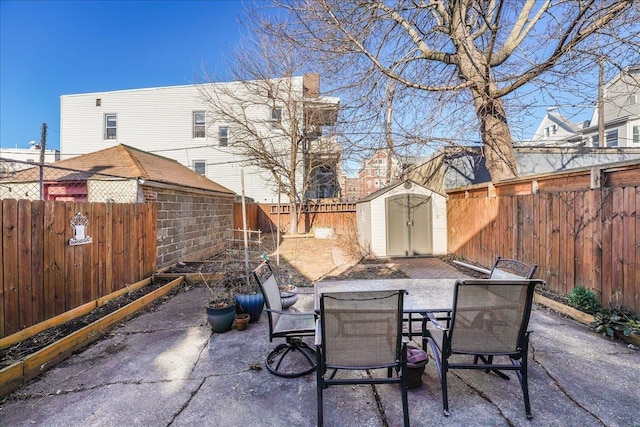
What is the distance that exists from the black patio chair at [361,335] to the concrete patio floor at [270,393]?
1.47 ft

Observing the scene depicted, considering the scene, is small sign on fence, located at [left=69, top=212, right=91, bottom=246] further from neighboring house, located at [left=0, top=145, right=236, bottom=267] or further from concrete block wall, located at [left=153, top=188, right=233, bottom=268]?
concrete block wall, located at [left=153, top=188, right=233, bottom=268]

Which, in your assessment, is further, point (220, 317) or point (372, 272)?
point (372, 272)

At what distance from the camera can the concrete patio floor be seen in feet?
6.88

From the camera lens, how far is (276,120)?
14297 mm

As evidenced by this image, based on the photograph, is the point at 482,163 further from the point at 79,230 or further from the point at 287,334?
the point at 79,230

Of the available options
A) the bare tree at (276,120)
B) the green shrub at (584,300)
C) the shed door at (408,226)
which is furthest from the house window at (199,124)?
the green shrub at (584,300)

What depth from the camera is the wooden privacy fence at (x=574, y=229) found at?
3.51 meters

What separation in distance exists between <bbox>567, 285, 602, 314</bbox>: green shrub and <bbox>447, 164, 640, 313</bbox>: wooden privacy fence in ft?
0.26

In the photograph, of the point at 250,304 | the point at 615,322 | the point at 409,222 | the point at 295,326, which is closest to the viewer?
the point at 295,326

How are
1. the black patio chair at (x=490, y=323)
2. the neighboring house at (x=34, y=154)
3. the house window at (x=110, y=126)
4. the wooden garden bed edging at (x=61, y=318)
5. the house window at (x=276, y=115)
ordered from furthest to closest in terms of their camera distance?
the neighboring house at (x=34, y=154), the house window at (x=110, y=126), the house window at (x=276, y=115), the wooden garden bed edging at (x=61, y=318), the black patio chair at (x=490, y=323)

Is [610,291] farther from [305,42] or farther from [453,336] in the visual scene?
[305,42]

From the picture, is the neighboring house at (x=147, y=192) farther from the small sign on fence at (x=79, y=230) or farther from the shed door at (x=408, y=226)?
the shed door at (x=408, y=226)

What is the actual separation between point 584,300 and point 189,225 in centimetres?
801

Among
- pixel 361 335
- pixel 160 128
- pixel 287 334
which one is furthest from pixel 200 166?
pixel 361 335
